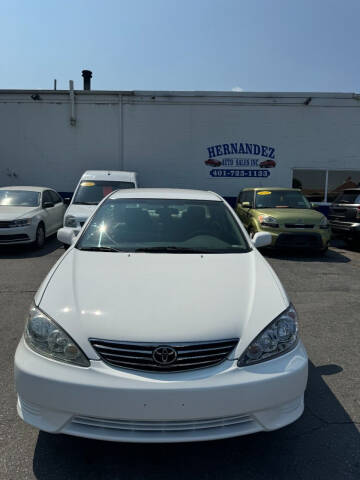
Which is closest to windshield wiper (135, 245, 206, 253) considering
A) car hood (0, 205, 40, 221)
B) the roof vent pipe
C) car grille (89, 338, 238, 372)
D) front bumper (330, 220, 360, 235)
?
car grille (89, 338, 238, 372)

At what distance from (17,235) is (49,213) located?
4.71ft

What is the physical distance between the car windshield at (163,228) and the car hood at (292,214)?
4736 mm

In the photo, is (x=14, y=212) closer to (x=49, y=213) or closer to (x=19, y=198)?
(x=19, y=198)

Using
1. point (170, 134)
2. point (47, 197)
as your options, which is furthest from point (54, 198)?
point (170, 134)

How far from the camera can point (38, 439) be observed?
2.33 meters

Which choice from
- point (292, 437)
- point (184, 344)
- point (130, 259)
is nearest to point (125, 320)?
point (184, 344)

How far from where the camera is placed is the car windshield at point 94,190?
8898 millimetres

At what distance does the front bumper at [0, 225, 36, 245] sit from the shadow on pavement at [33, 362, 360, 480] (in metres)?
6.32

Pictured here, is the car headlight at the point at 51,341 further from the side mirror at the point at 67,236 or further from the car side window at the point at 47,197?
the car side window at the point at 47,197

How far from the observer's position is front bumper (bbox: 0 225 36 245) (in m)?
7.92

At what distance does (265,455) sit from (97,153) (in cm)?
1214

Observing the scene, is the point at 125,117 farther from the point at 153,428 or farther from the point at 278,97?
the point at 153,428

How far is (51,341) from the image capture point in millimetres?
2123

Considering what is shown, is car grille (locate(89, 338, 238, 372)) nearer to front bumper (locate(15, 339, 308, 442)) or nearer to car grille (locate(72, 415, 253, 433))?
front bumper (locate(15, 339, 308, 442))
